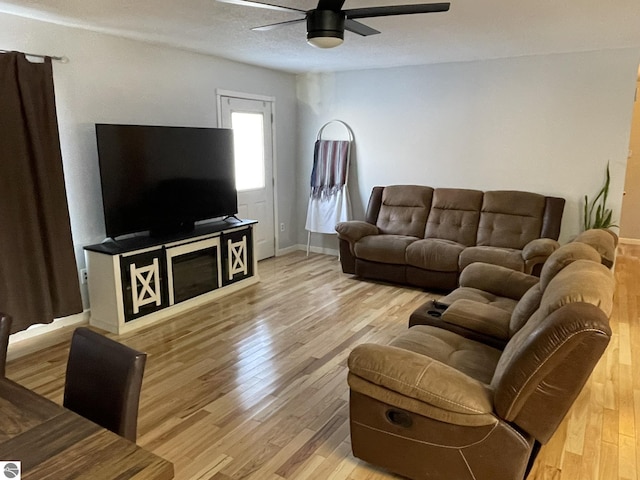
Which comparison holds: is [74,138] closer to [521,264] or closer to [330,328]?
[330,328]

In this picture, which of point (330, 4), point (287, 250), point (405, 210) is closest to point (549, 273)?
point (330, 4)

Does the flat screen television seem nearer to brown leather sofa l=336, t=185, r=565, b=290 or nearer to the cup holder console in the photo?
brown leather sofa l=336, t=185, r=565, b=290

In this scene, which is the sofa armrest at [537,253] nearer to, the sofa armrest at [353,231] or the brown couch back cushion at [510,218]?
the brown couch back cushion at [510,218]

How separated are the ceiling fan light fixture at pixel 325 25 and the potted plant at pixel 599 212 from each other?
3.48 meters

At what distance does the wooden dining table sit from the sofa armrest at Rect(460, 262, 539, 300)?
2.67 metres

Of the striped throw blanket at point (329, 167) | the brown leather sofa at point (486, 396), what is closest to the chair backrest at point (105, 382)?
the brown leather sofa at point (486, 396)

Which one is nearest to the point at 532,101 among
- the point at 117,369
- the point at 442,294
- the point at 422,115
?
the point at 422,115

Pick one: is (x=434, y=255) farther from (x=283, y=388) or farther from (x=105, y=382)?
(x=105, y=382)

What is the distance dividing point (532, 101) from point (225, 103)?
3292 millimetres

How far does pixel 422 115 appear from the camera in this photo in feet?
17.5

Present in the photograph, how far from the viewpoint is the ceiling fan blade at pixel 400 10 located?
2221mm

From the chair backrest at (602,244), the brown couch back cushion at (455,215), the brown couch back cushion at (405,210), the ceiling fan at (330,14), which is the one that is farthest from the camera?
the brown couch back cushion at (405,210)

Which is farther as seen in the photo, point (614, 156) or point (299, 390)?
point (614, 156)

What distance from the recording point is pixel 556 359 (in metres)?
1.59
